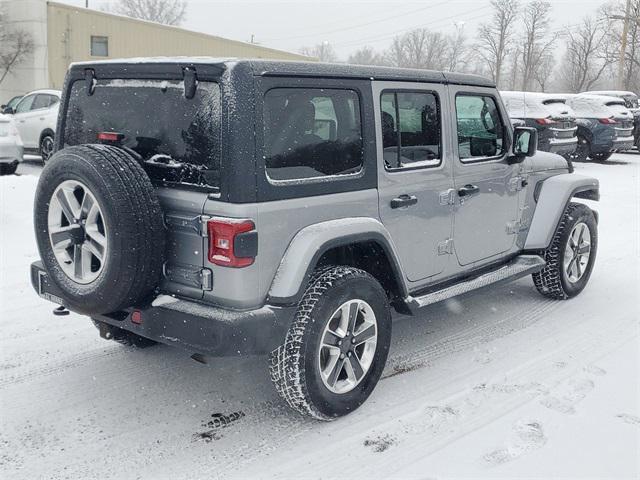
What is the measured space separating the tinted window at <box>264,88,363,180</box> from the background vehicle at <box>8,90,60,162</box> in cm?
1207

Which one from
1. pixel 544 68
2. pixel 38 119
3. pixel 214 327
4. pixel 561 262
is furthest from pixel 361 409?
pixel 544 68

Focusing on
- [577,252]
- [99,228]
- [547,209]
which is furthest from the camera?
[577,252]

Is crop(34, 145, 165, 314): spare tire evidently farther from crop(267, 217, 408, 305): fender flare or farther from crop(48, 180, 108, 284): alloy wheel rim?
crop(267, 217, 408, 305): fender flare

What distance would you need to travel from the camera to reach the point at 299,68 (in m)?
3.48

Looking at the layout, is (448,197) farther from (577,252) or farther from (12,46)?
(12,46)

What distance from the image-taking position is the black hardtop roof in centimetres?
326

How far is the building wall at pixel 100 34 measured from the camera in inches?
994

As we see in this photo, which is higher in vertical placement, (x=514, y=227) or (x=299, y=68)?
(x=299, y=68)

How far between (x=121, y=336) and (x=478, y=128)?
2.85 metres

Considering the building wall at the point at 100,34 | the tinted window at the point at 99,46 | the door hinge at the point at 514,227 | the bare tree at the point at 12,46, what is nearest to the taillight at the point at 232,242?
the door hinge at the point at 514,227

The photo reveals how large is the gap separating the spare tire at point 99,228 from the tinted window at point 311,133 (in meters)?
0.65

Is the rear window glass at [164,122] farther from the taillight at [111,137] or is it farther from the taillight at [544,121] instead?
the taillight at [544,121]

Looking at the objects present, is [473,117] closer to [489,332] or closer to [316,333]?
[489,332]

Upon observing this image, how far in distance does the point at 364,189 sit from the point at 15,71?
25.8 m
